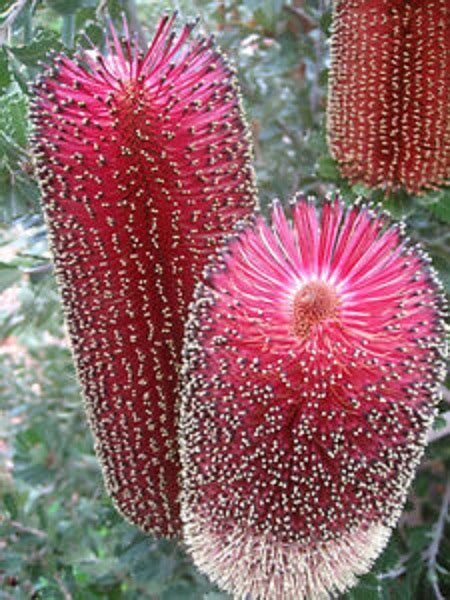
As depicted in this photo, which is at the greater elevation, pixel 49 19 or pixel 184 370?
pixel 49 19

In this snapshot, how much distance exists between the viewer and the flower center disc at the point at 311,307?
0.53 metres

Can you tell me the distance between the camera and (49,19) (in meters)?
1.24

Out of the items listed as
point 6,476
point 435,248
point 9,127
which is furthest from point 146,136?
point 6,476

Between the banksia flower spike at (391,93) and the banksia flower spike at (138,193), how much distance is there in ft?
0.92

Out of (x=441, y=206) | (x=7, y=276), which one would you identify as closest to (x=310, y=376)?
(x=441, y=206)

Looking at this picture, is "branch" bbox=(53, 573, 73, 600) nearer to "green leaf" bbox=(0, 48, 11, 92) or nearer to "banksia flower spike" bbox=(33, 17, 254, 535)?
"banksia flower spike" bbox=(33, 17, 254, 535)

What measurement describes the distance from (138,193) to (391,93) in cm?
41

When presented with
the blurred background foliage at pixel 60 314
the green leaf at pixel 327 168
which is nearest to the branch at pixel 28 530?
the blurred background foliage at pixel 60 314

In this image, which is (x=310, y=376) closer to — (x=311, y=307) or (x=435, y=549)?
(x=311, y=307)

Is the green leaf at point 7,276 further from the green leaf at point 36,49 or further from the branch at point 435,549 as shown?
the branch at point 435,549

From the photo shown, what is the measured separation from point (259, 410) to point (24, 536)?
789mm

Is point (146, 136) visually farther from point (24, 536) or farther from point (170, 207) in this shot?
point (24, 536)

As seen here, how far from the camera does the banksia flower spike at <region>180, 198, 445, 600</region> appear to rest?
21.1 inches

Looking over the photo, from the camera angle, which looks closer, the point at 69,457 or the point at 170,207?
the point at 170,207
